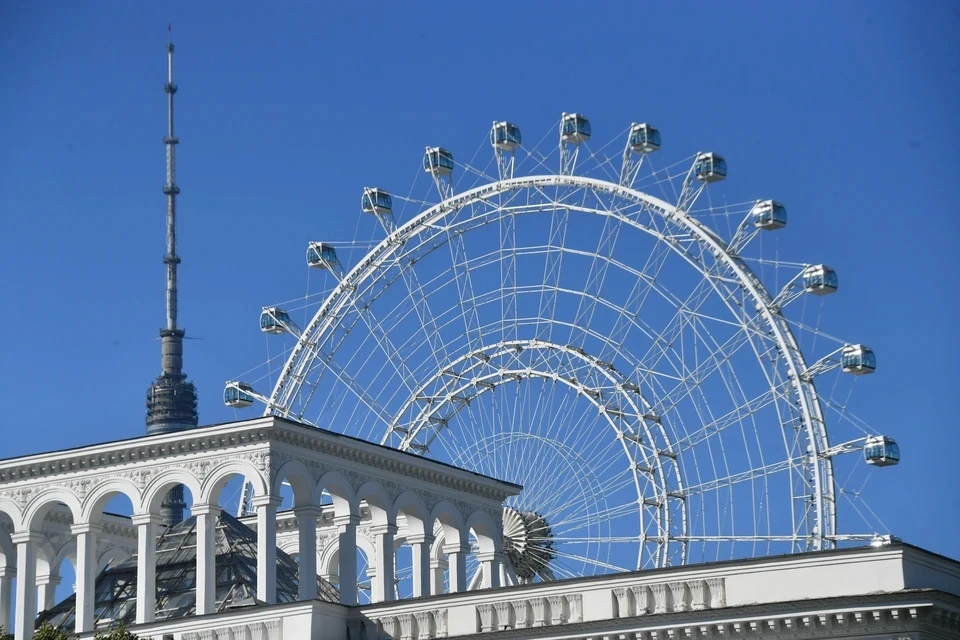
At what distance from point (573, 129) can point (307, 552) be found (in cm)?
2397

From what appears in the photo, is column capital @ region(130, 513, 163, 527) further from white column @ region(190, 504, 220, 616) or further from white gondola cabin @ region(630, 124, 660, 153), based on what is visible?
white gondola cabin @ region(630, 124, 660, 153)

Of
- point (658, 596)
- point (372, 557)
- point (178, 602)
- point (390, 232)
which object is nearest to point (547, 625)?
point (658, 596)

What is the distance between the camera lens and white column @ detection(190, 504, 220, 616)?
73.4 m

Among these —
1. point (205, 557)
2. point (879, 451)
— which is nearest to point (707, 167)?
point (879, 451)

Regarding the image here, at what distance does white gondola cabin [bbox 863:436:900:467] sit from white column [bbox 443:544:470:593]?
1573cm

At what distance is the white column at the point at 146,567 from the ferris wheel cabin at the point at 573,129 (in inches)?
958

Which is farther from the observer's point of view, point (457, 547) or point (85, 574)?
point (457, 547)

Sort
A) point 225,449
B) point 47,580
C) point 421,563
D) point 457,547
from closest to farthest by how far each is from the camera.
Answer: point 225,449
point 421,563
point 457,547
point 47,580

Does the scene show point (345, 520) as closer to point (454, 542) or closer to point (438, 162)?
point (454, 542)

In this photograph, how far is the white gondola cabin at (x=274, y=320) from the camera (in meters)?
99.2

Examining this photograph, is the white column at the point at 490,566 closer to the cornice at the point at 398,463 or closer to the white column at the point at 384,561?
the cornice at the point at 398,463

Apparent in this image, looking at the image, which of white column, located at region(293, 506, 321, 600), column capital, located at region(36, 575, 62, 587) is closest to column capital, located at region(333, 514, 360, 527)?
white column, located at region(293, 506, 321, 600)

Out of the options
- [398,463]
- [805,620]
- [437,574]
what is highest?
[398,463]

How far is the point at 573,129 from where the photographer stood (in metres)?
89.8
